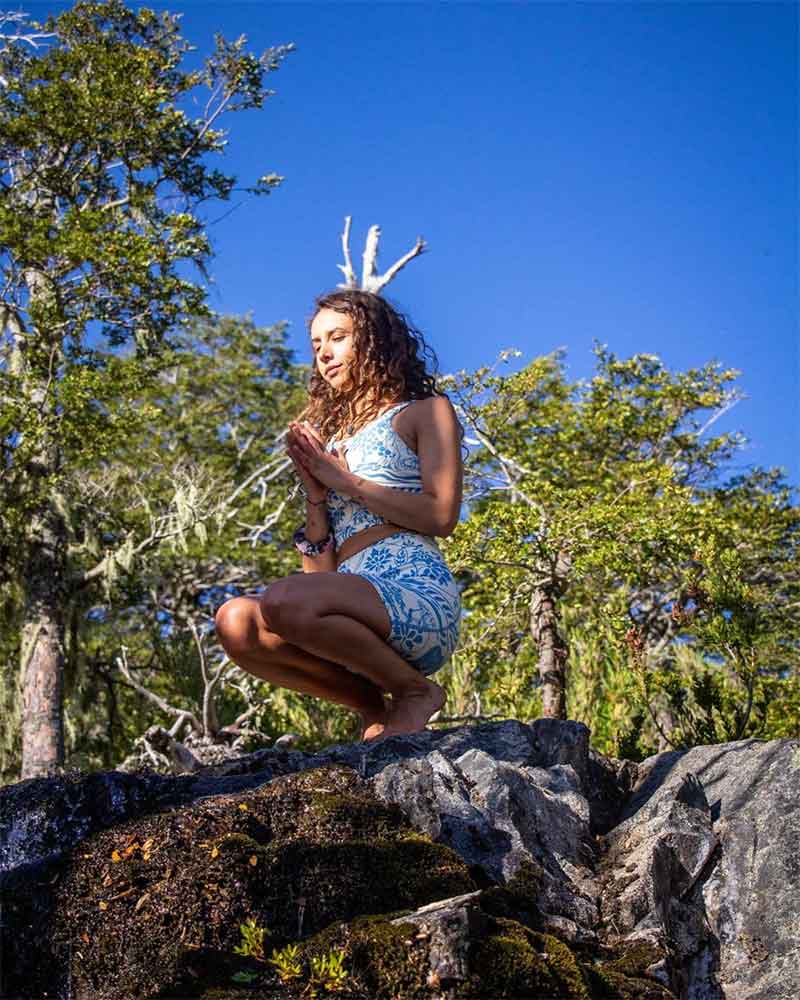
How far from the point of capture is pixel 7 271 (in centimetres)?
1133

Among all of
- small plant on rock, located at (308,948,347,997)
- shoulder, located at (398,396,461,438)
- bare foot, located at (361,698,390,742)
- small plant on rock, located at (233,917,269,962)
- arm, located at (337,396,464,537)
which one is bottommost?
small plant on rock, located at (308,948,347,997)

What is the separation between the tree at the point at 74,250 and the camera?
1062 cm

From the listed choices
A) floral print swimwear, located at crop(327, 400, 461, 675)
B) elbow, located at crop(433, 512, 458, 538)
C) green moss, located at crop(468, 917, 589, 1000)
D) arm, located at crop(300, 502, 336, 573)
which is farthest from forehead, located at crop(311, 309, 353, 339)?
green moss, located at crop(468, 917, 589, 1000)

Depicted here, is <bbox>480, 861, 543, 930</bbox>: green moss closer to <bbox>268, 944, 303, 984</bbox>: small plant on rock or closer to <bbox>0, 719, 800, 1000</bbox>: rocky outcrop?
<bbox>0, 719, 800, 1000</bbox>: rocky outcrop

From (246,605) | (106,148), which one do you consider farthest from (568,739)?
(106,148)

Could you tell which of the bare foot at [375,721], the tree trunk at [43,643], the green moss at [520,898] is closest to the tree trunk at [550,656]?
the bare foot at [375,721]

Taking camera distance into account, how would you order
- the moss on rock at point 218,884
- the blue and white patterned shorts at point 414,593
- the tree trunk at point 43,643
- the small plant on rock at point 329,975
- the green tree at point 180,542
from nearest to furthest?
the small plant on rock at point 329,975 → the moss on rock at point 218,884 → the blue and white patterned shorts at point 414,593 → the tree trunk at point 43,643 → the green tree at point 180,542

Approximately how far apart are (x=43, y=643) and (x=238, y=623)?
27.0 ft

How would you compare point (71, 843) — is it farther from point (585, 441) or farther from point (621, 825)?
point (585, 441)

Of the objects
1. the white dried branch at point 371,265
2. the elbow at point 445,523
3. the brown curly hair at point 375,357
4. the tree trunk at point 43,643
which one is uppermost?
the white dried branch at point 371,265

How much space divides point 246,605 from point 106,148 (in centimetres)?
977

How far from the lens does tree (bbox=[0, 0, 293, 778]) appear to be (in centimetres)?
1062

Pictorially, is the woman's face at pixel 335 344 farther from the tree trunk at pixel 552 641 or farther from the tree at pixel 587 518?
the tree trunk at pixel 552 641

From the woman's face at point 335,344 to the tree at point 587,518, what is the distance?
196cm
